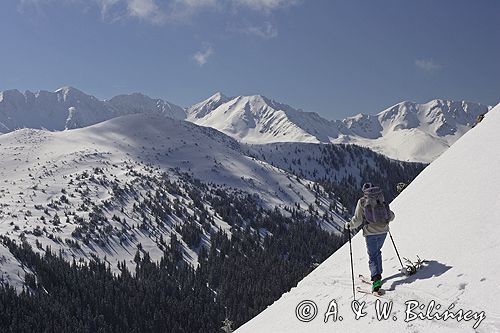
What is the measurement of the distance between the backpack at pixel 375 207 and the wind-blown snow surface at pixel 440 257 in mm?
1651

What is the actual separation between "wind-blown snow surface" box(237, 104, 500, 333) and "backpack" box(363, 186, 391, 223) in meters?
1.65

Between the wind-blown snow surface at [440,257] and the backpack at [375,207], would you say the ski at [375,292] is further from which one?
the backpack at [375,207]

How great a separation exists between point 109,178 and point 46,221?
198ft

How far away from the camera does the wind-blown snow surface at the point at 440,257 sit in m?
9.77

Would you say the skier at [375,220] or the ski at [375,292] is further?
the skier at [375,220]

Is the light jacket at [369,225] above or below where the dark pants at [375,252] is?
above

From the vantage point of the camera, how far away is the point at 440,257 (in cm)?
1204

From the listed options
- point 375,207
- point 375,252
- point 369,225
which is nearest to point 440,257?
point 375,252

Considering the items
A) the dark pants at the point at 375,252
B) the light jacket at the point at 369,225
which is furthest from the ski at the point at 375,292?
the light jacket at the point at 369,225

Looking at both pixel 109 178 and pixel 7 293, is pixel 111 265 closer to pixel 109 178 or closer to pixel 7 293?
pixel 7 293

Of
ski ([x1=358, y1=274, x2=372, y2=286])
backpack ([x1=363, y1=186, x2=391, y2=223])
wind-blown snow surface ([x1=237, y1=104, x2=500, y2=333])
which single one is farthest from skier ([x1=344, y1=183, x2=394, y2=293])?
wind-blown snow surface ([x1=237, y1=104, x2=500, y2=333])

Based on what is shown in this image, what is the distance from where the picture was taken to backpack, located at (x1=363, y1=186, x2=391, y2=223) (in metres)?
13.4

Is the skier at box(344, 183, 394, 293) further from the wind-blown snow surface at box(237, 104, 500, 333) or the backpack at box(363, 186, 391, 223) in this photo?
the wind-blown snow surface at box(237, 104, 500, 333)

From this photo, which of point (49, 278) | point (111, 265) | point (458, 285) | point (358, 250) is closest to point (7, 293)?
point (49, 278)
